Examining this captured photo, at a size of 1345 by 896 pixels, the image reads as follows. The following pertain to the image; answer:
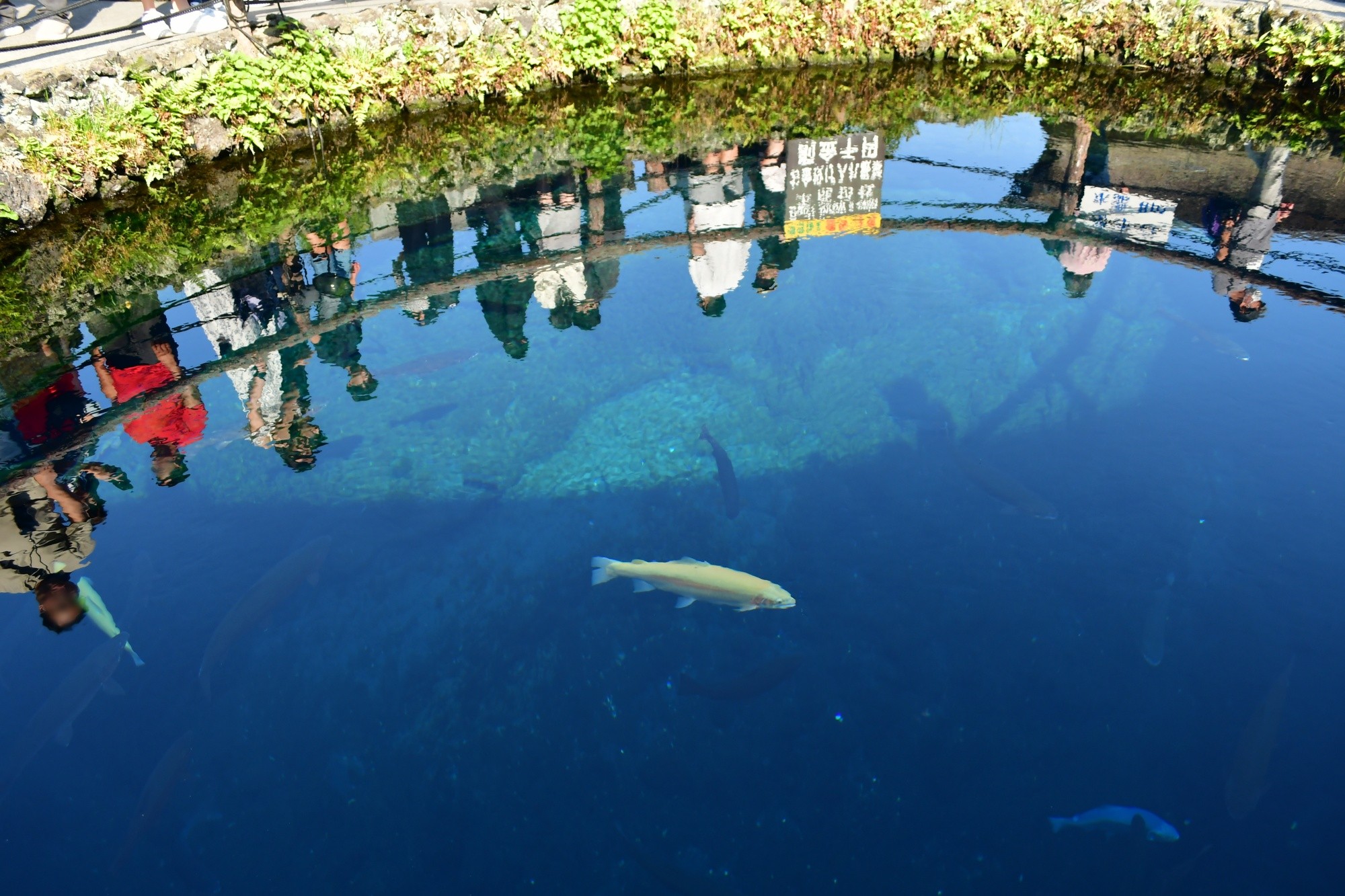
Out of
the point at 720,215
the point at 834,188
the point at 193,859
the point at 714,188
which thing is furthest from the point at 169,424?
the point at 834,188

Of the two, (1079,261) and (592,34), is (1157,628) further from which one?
(592,34)

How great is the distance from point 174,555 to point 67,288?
4.49 metres

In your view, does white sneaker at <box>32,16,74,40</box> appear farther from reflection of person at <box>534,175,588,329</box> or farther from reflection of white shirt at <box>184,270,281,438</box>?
reflection of person at <box>534,175,588,329</box>

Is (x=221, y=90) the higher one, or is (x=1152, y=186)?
(x=221, y=90)

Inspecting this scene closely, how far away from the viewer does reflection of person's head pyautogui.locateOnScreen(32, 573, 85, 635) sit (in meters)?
5.00

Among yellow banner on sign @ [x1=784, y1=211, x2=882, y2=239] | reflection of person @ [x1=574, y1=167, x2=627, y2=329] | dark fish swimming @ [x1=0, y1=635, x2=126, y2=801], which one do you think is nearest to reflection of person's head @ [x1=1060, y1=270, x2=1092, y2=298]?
yellow banner on sign @ [x1=784, y1=211, x2=882, y2=239]

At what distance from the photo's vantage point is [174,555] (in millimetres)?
5422

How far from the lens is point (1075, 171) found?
974 centimetres

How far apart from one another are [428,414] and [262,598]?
6.82 ft

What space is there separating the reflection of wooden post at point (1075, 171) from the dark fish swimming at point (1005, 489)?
4513 mm

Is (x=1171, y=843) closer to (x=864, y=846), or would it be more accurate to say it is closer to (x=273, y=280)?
(x=864, y=846)

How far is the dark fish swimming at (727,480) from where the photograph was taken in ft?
18.5

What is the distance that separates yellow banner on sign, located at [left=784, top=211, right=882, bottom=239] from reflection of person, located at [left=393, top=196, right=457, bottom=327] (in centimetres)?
341

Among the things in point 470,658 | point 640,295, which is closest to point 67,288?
point 640,295
